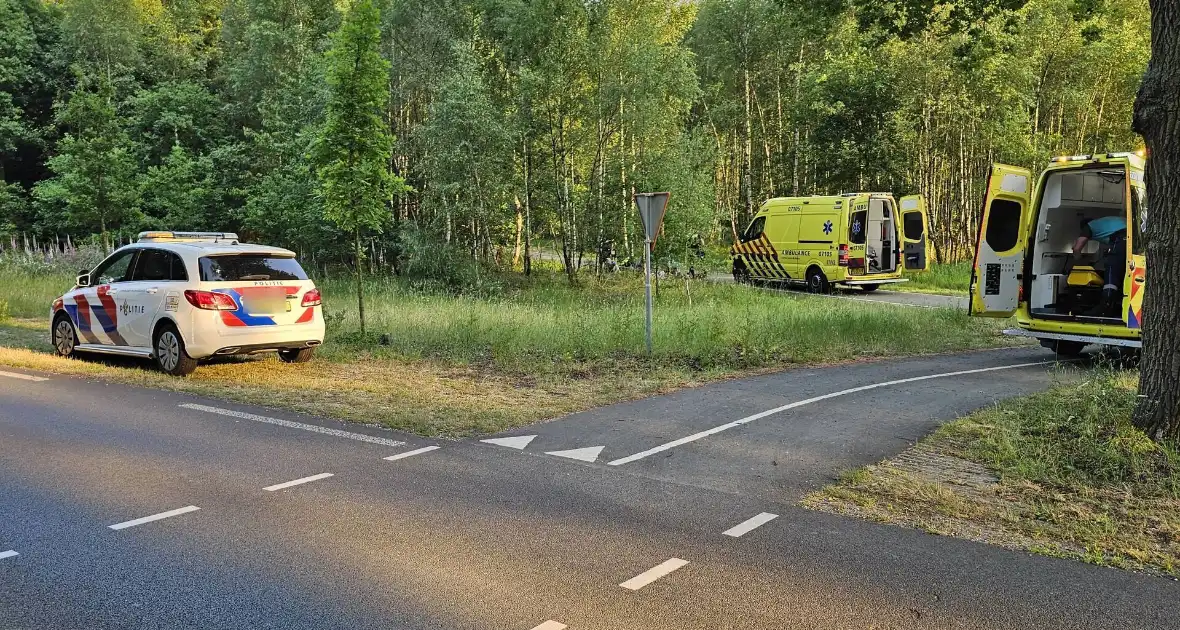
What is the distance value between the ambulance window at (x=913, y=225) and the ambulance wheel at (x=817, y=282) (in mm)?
3278

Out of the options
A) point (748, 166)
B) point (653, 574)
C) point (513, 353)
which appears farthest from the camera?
point (748, 166)

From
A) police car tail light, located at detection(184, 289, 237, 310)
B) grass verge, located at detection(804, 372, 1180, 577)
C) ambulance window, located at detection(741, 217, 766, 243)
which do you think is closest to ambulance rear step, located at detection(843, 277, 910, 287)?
ambulance window, located at detection(741, 217, 766, 243)

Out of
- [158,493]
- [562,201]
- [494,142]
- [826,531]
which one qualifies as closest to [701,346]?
[826,531]

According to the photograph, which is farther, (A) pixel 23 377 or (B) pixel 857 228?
(B) pixel 857 228

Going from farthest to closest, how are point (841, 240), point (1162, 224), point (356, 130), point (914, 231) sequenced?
point (914, 231) → point (841, 240) → point (356, 130) → point (1162, 224)

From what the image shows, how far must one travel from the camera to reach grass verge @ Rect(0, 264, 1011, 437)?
897 centimetres

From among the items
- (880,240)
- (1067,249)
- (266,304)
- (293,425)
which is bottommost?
(293,425)

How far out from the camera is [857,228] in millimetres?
23641

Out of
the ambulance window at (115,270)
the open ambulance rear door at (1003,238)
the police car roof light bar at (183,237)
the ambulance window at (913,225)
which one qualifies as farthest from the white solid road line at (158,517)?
the ambulance window at (913,225)

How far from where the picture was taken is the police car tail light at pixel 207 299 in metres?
9.92

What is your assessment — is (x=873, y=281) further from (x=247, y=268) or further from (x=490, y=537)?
(x=490, y=537)

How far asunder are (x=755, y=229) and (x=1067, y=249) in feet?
50.0

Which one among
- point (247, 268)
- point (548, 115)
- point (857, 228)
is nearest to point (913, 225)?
point (857, 228)

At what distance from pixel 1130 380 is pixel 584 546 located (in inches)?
296
